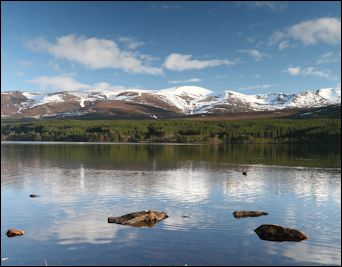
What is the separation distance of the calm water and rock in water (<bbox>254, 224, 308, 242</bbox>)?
15.5 inches

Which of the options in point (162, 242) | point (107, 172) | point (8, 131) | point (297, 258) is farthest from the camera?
point (8, 131)

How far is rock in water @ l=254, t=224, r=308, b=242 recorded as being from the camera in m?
21.5

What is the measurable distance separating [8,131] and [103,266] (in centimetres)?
17240

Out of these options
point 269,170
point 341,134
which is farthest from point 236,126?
point 269,170

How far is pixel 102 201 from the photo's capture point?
31672 mm

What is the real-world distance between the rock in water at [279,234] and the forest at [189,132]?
4525 inches

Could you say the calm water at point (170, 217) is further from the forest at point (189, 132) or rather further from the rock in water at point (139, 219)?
the forest at point (189, 132)

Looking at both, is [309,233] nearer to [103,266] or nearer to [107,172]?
[103,266]

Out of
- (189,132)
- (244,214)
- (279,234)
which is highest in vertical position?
(189,132)

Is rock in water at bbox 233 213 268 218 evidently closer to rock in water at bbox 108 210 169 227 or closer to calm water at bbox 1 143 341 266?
calm water at bbox 1 143 341 266

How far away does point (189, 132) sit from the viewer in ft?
523

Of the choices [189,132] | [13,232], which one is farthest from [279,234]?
[189,132]

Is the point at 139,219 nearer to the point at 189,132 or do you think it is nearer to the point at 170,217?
the point at 170,217

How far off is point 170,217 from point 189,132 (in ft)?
438
